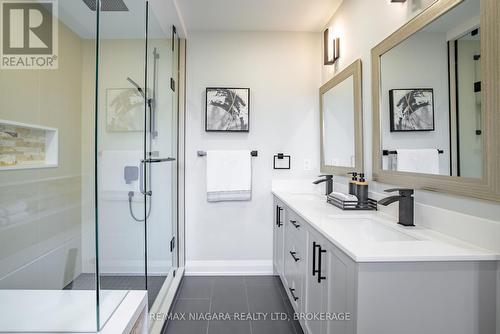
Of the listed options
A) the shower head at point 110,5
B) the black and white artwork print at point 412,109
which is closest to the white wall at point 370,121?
the black and white artwork print at point 412,109

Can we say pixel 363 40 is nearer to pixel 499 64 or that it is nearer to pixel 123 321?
pixel 499 64

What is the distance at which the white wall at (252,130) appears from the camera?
2617 mm

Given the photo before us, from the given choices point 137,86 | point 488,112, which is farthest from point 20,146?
point 488,112

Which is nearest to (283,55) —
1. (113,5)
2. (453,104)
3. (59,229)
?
(113,5)

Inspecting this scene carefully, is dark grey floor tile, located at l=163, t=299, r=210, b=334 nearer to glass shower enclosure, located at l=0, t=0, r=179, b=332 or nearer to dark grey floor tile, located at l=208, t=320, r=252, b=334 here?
dark grey floor tile, located at l=208, t=320, r=252, b=334

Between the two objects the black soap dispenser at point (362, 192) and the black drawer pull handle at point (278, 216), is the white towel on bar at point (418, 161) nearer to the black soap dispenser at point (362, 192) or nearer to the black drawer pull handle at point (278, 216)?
the black soap dispenser at point (362, 192)

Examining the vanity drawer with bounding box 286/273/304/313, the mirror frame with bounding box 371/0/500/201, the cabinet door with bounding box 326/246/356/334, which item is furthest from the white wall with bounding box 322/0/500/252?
the vanity drawer with bounding box 286/273/304/313

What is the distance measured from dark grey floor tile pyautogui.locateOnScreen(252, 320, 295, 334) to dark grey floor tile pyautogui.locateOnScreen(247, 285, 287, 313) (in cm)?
13

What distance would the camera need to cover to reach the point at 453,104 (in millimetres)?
1104

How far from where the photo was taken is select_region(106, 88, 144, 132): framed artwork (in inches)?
64.2

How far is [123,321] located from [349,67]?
2141mm

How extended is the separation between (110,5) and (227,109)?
124 centimetres

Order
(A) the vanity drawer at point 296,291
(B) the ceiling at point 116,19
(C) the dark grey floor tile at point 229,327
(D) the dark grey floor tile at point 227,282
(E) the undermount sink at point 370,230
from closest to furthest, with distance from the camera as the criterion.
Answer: (E) the undermount sink at point 370,230 → (B) the ceiling at point 116,19 → (A) the vanity drawer at point 296,291 → (C) the dark grey floor tile at point 229,327 → (D) the dark grey floor tile at point 227,282

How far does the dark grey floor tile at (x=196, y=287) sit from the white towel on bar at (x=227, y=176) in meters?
0.79
